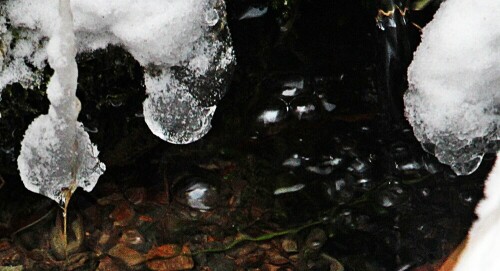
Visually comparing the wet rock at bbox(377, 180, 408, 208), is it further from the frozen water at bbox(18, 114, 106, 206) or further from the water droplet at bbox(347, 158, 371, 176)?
the frozen water at bbox(18, 114, 106, 206)

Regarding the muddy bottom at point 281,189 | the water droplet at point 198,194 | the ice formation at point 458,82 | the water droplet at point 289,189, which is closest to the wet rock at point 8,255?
the muddy bottom at point 281,189

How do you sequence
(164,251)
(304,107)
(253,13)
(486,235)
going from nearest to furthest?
1. (486,235)
2. (253,13)
3. (304,107)
4. (164,251)

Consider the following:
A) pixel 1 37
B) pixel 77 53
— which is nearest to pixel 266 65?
pixel 77 53

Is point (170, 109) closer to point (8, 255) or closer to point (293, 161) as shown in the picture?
point (293, 161)

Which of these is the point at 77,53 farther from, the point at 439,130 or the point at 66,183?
the point at 439,130

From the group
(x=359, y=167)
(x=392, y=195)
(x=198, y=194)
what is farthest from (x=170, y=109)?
(x=392, y=195)

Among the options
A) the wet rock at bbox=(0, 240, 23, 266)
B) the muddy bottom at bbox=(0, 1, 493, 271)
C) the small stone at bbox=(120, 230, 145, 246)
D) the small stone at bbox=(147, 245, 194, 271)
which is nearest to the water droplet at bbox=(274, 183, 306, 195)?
the muddy bottom at bbox=(0, 1, 493, 271)

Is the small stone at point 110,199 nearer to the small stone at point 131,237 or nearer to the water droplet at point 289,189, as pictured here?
the small stone at point 131,237
